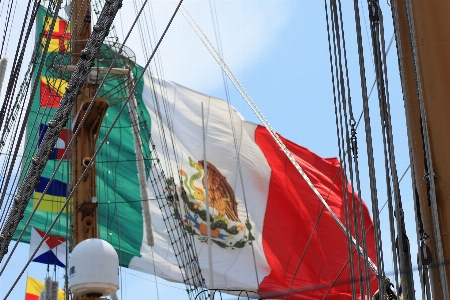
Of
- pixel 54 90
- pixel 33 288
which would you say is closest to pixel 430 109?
pixel 54 90

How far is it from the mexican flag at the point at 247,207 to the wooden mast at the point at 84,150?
5017 mm

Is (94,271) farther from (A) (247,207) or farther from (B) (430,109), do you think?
(A) (247,207)

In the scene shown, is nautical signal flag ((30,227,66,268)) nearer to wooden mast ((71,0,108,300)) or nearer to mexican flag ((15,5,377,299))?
mexican flag ((15,5,377,299))

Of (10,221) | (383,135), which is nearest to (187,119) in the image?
(10,221)

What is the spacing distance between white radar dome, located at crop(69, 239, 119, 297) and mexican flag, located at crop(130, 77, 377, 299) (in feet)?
26.6

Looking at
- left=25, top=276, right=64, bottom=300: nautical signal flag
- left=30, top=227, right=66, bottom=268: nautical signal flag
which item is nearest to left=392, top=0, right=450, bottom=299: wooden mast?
left=30, top=227, right=66, bottom=268: nautical signal flag

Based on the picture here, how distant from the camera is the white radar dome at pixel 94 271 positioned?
9719mm

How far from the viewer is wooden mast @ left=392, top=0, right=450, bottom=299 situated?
19.3 ft

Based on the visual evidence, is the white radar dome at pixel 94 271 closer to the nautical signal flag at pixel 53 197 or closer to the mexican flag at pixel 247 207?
the mexican flag at pixel 247 207

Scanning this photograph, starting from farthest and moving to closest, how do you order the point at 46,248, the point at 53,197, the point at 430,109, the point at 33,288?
the point at 33,288
the point at 53,197
the point at 46,248
the point at 430,109

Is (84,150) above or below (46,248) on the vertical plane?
above

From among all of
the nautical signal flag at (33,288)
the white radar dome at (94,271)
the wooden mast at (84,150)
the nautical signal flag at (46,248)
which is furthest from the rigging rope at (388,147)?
the nautical signal flag at (33,288)

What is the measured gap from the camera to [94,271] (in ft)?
31.9

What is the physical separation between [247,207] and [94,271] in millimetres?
10362
